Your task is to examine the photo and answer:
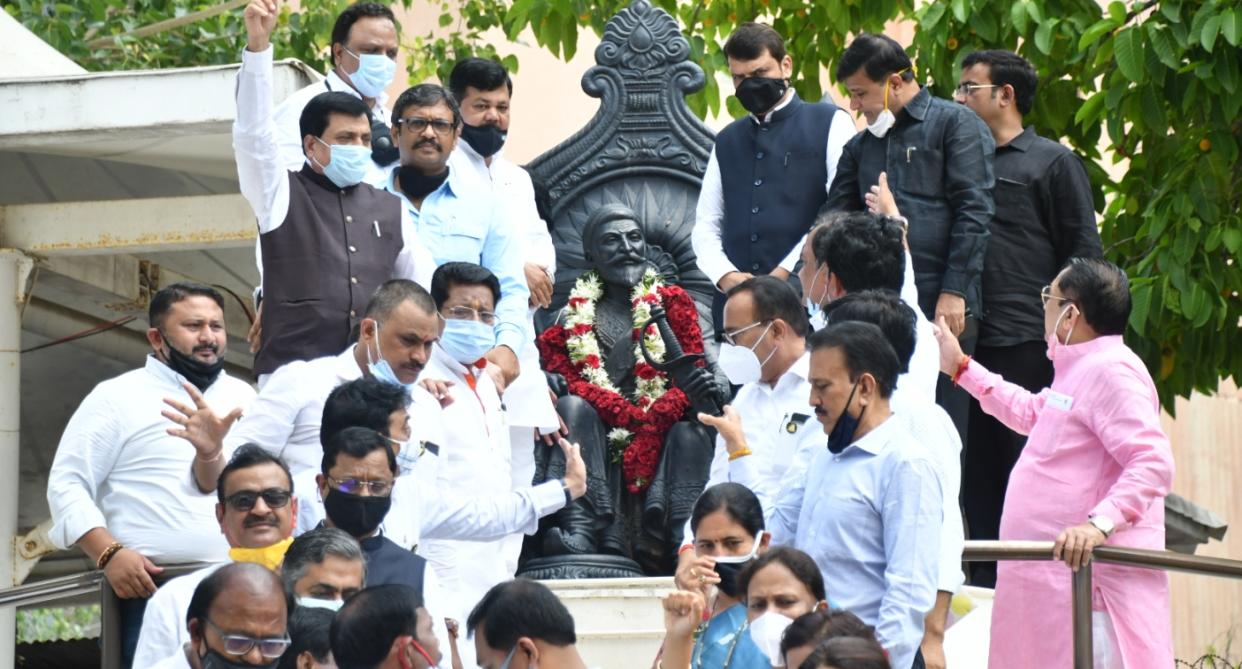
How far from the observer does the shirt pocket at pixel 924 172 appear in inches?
352

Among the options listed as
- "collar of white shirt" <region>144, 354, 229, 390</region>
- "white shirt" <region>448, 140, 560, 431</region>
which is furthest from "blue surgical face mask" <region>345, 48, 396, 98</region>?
"collar of white shirt" <region>144, 354, 229, 390</region>

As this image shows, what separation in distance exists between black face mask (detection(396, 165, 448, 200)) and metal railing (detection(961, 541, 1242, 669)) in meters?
2.63

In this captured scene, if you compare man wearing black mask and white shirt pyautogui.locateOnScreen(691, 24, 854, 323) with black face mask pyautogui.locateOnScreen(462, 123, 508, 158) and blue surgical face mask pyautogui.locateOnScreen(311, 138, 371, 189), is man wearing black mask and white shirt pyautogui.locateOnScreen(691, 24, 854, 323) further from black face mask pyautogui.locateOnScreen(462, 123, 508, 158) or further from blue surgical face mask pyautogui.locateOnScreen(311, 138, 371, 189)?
blue surgical face mask pyautogui.locateOnScreen(311, 138, 371, 189)

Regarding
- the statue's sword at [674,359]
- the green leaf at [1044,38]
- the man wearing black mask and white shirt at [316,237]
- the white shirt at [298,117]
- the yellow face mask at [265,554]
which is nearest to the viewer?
the yellow face mask at [265,554]

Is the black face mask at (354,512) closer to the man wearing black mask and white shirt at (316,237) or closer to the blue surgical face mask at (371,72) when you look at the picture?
the man wearing black mask and white shirt at (316,237)

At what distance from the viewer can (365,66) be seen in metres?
9.10

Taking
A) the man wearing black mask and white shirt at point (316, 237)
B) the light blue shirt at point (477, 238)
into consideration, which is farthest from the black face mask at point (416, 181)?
the man wearing black mask and white shirt at point (316, 237)

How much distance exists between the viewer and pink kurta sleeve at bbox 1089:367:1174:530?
725 centimetres

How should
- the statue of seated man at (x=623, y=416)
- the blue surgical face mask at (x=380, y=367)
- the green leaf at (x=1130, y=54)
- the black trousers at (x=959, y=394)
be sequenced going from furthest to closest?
the green leaf at (x=1130, y=54) → the statue of seated man at (x=623, y=416) → the black trousers at (x=959, y=394) → the blue surgical face mask at (x=380, y=367)

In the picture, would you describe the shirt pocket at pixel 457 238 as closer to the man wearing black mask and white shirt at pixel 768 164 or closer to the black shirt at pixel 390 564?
the man wearing black mask and white shirt at pixel 768 164

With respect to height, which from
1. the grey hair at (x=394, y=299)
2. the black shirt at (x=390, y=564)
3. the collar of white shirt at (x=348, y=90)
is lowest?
the black shirt at (x=390, y=564)

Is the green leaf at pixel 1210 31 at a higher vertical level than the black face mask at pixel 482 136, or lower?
higher

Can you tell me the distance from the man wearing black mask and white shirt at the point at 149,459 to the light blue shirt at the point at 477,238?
115 cm

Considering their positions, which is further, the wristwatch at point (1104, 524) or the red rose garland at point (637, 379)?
A: the red rose garland at point (637, 379)
